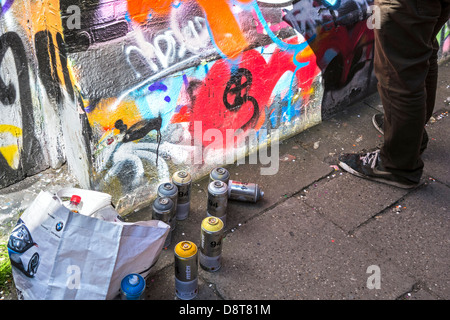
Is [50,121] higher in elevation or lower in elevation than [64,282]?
higher

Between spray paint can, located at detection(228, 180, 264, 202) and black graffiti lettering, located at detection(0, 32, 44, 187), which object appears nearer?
black graffiti lettering, located at detection(0, 32, 44, 187)

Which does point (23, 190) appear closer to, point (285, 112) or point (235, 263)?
point (235, 263)

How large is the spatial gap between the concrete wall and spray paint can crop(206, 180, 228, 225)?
398 mm

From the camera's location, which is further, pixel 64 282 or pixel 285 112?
pixel 285 112

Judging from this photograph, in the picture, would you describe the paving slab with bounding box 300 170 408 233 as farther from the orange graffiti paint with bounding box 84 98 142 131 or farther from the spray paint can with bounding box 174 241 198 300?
the orange graffiti paint with bounding box 84 98 142 131

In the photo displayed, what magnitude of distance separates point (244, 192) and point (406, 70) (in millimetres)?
1275

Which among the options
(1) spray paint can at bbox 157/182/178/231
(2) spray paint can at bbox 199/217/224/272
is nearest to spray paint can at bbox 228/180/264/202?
(1) spray paint can at bbox 157/182/178/231

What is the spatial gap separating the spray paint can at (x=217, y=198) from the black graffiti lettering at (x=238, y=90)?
629 millimetres

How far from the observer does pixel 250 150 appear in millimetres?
3631

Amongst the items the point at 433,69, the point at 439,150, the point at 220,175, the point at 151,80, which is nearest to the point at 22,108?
the point at 151,80

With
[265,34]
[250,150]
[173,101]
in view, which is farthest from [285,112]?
[173,101]

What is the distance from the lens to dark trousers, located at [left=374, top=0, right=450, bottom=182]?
9.16ft

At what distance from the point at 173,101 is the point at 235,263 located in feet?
3.49
